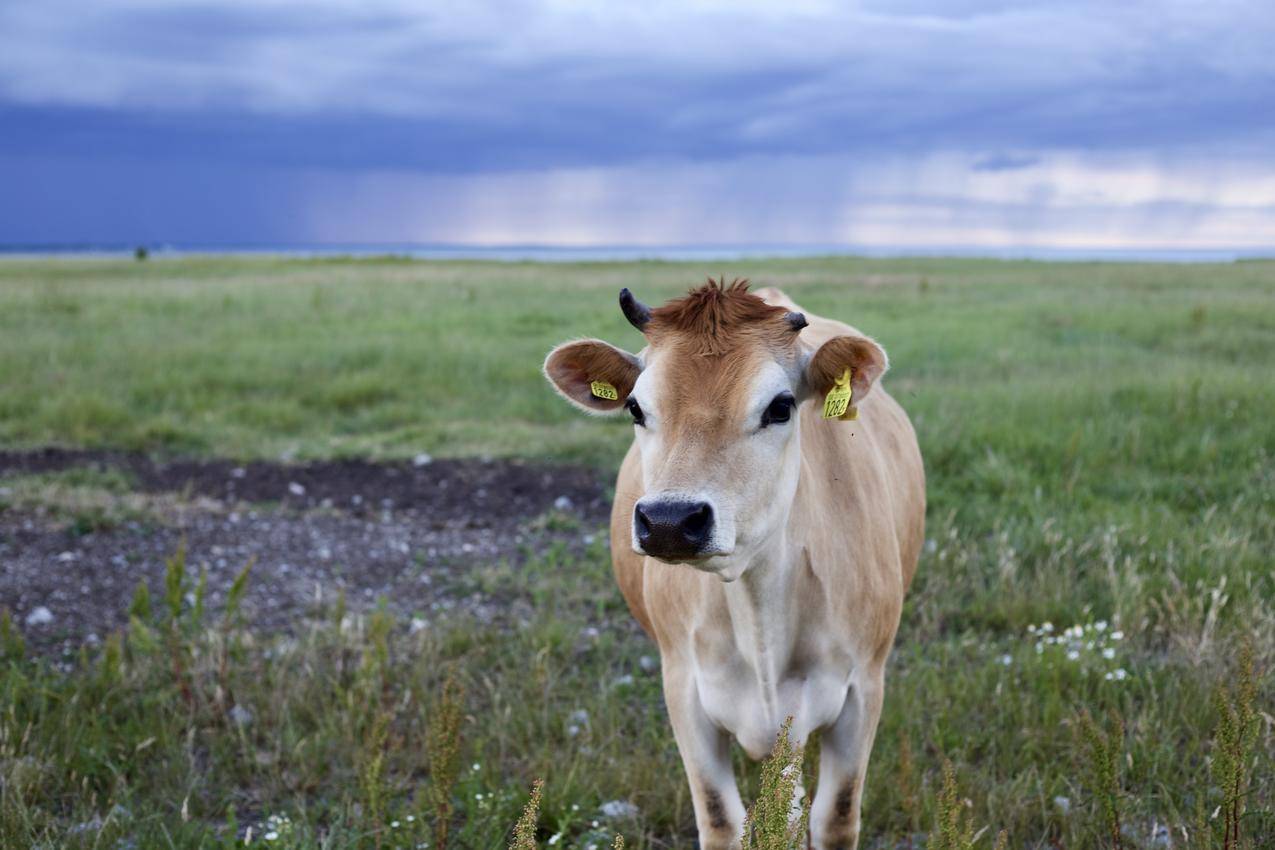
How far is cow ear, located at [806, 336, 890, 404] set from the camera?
3.27 meters

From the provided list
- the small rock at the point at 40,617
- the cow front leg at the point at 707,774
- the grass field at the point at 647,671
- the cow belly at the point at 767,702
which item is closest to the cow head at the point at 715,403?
the cow belly at the point at 767,702

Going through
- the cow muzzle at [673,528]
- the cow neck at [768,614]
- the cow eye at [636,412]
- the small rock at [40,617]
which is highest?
the cow eye at [636,412]

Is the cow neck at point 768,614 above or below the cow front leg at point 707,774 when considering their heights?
above

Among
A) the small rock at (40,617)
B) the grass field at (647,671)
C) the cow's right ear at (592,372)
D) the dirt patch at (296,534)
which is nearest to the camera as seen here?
the cow's right ear at (592,372)

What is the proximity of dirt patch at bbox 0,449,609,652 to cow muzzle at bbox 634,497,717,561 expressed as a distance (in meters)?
3.37

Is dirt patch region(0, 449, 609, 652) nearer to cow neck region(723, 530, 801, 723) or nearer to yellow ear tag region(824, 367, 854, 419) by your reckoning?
cow neck region(723, 530, 801, 723)

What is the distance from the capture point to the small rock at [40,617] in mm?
5801

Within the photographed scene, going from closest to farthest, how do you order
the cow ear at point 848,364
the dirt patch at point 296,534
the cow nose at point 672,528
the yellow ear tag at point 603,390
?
1. the cow nose at point 672,528
2. the cow ear at point 848,364
3. the yellow ear tag at point 603,390
4. the dirt patch at point 296,534

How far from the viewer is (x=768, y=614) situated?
135 inches

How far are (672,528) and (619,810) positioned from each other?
1.86 metres

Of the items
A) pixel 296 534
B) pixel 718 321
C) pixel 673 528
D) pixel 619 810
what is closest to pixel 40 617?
pixel 296 534

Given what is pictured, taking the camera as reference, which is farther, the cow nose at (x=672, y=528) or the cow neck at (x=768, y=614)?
the cow neck at (x=768, y=614)

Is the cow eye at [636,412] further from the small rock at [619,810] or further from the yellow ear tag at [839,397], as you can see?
the small rock at [619,810]

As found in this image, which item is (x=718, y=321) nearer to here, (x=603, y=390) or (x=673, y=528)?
(x=603, y=390)
